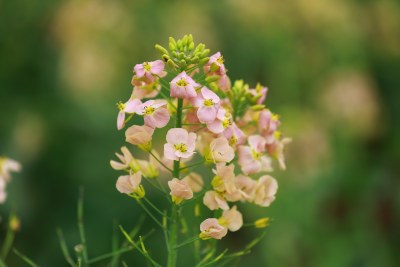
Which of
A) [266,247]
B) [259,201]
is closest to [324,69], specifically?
[266,247]

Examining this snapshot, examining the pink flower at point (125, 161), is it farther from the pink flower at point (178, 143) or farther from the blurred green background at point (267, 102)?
the blurred green background at point (267, 102)

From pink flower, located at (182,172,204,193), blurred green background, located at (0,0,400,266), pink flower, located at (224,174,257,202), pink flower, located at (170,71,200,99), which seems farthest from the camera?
blurred green background, located at (0,0,400,266)

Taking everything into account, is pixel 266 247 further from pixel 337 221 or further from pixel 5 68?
pixel 5 68

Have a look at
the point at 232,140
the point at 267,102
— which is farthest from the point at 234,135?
the point at 267,102

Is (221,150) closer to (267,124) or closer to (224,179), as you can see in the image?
(224,179)

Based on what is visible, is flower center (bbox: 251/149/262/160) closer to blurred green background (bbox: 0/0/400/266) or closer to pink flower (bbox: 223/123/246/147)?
pink flower (bbox: 223/123/246/147)

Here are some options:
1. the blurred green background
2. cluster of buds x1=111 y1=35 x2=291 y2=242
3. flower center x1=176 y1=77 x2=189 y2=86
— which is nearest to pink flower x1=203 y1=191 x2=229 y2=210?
cluster of buds x1=111 y1=35 x2=291 y2=242

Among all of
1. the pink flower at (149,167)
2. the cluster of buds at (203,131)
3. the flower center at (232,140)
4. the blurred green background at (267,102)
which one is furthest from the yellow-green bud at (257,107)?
the blurred green background at (267,102)
